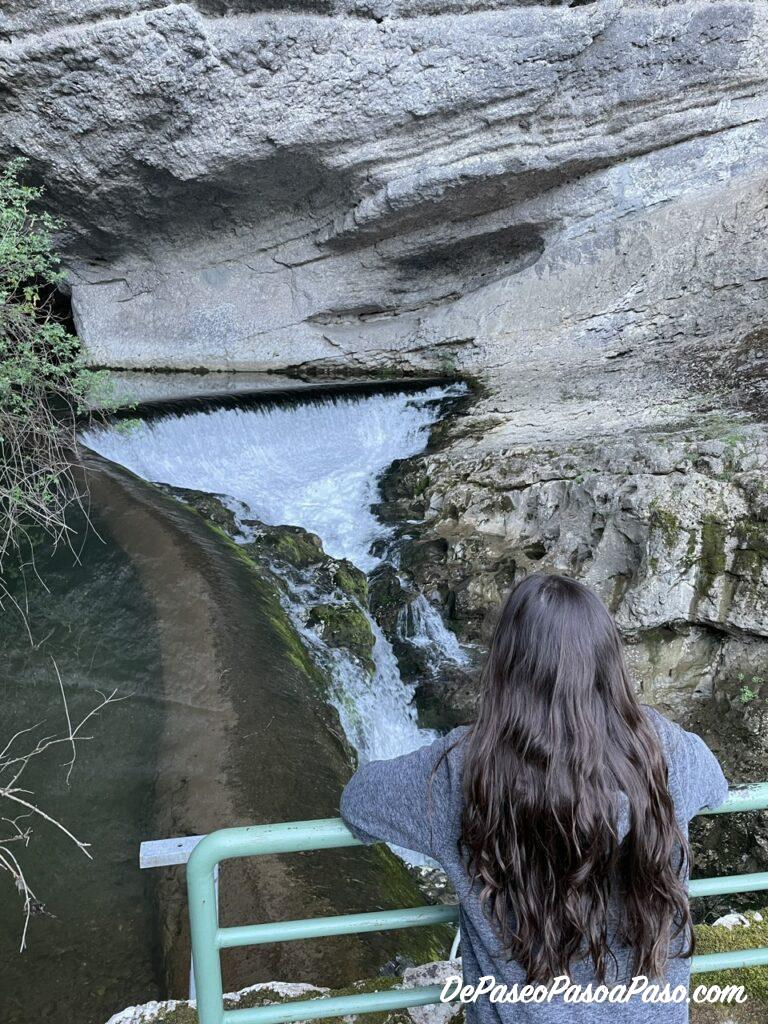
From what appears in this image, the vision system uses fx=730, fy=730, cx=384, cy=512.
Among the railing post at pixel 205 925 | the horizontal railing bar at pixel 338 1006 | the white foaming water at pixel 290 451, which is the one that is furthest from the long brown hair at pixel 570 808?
the white foaming water at pixel 290 451

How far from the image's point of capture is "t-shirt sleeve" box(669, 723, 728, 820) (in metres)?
1.30

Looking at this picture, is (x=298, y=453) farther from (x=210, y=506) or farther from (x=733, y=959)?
(x=733, y=959)

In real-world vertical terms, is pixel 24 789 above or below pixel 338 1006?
below

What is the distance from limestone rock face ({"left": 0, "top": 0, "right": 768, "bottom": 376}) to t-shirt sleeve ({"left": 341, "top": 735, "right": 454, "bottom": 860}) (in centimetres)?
849

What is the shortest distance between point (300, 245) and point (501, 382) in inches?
146

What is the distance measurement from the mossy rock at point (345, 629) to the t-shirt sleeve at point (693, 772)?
4.62 metres

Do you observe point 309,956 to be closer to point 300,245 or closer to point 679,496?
point 679,496

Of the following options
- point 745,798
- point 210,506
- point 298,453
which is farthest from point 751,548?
point 298,453

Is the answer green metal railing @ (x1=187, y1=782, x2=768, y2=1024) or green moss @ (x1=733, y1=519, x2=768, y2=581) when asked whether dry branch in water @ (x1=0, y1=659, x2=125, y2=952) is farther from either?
green moss @ (x1=733, y1=519, x2=768, y2=581)

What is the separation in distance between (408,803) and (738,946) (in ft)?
3.84

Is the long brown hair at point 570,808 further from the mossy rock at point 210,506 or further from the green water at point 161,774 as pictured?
the mossy rock at point 210,506

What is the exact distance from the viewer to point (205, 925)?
1.35 metres

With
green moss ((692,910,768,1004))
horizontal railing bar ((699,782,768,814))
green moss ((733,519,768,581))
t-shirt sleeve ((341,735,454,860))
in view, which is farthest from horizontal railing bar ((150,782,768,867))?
green moss ((733,519,768,581))

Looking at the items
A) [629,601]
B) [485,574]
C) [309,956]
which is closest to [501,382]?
[485,574]
